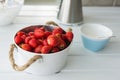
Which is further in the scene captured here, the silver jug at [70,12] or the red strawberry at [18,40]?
the silver jug at [70,12]

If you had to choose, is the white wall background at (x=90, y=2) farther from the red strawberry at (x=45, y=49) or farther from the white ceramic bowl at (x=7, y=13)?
the red strawberry at (x=45, y=49)

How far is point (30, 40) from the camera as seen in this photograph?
0.59 metres

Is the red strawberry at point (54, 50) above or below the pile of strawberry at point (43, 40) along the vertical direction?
below

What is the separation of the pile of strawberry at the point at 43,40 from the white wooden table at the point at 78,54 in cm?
8

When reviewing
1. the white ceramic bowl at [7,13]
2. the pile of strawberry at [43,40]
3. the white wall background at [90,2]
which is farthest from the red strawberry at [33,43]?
the white wall background at [90,2]

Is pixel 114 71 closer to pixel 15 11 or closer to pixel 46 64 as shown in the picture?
pixel 46 64

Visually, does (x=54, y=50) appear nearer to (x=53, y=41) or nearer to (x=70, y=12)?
(x=53, y=41)

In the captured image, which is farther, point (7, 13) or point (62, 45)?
point (7, 13)

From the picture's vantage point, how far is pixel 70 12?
0.81 metres

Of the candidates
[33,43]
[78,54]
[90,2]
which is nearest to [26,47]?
[33,43]

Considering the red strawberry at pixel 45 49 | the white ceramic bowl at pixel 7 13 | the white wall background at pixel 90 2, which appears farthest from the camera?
the white wall background at pixel 90 2

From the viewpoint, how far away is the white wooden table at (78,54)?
62 centimetres

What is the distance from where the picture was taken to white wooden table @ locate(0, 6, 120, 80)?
2.04ft

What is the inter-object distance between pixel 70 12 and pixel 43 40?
0.24 metres
